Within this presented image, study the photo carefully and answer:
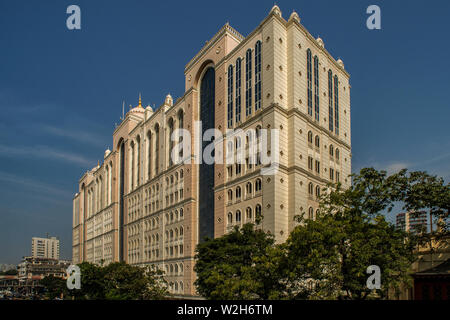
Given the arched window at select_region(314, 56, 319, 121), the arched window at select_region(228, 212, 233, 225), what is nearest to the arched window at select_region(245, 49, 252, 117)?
the arched window at select_region(314, 56, 319, 121)

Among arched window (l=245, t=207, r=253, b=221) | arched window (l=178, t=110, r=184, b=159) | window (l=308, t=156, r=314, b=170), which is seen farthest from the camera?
arched window (l=178, t=110, r=184, b=159)

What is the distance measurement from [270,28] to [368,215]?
99.7ft

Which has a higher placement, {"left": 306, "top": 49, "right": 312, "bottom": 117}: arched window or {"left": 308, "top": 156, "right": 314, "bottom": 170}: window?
{"left": 306, "top": 49, "right": 312, "bottom": 117}: arched window

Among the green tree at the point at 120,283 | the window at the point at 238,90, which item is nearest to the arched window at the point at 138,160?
the green tree at the point at 120,283

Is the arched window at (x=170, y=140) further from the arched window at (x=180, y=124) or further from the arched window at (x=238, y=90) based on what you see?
the arched window at (x=238, y=90)

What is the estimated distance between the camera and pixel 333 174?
55375 mm

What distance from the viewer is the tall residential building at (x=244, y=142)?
47906 millimetres

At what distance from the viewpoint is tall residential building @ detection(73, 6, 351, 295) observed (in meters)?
47.9

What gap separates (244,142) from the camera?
51.0m

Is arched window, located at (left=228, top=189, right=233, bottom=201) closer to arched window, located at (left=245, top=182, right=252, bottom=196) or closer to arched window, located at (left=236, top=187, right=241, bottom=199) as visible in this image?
arched window, located at (left=236, top=187, right=241, bottom=199)

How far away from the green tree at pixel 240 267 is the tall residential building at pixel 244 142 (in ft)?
23.4

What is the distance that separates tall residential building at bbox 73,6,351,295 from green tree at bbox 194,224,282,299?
714 centimetres

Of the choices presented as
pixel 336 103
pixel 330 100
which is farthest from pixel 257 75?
pixel 336 103
